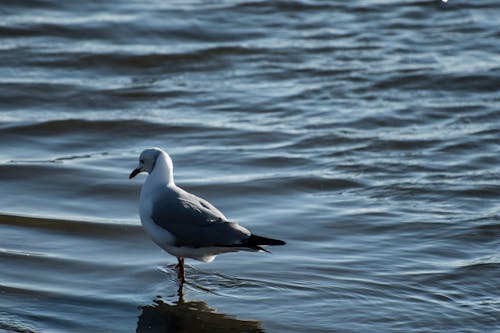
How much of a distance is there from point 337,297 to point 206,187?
2.67 m

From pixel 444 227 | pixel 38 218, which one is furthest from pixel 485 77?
pixel 38 218

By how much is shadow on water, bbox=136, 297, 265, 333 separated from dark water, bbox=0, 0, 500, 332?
2cm

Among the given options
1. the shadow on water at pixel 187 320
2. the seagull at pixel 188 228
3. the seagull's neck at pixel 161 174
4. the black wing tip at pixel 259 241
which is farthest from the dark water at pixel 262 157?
the seagull's neck at pixel 161 174

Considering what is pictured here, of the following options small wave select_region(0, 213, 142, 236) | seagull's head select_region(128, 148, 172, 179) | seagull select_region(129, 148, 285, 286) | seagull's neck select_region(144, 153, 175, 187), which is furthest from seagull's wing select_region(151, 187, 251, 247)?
small wave select_region(0, 213, 142, 236)

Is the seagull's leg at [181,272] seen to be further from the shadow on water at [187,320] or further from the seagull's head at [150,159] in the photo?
the seagull's head at [150,159]

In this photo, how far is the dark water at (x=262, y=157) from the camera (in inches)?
269

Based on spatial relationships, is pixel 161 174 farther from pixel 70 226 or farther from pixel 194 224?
pixel 70 226

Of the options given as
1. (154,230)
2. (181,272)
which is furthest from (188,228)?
(181,272)

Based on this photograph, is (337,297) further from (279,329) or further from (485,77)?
(485,77)

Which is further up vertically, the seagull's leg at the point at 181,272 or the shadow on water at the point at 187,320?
the seagull's leg at the point at 181,272

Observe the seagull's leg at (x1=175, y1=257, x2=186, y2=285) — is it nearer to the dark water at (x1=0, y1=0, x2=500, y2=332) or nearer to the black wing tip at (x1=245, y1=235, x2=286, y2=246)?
the dark water at (x1=0, y1=0, x2=500, y2=332)

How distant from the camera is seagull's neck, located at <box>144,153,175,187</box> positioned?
23.8 ft

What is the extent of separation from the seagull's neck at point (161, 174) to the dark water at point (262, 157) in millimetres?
651

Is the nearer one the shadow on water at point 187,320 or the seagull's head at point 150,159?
the shadow on water at point 187,320
